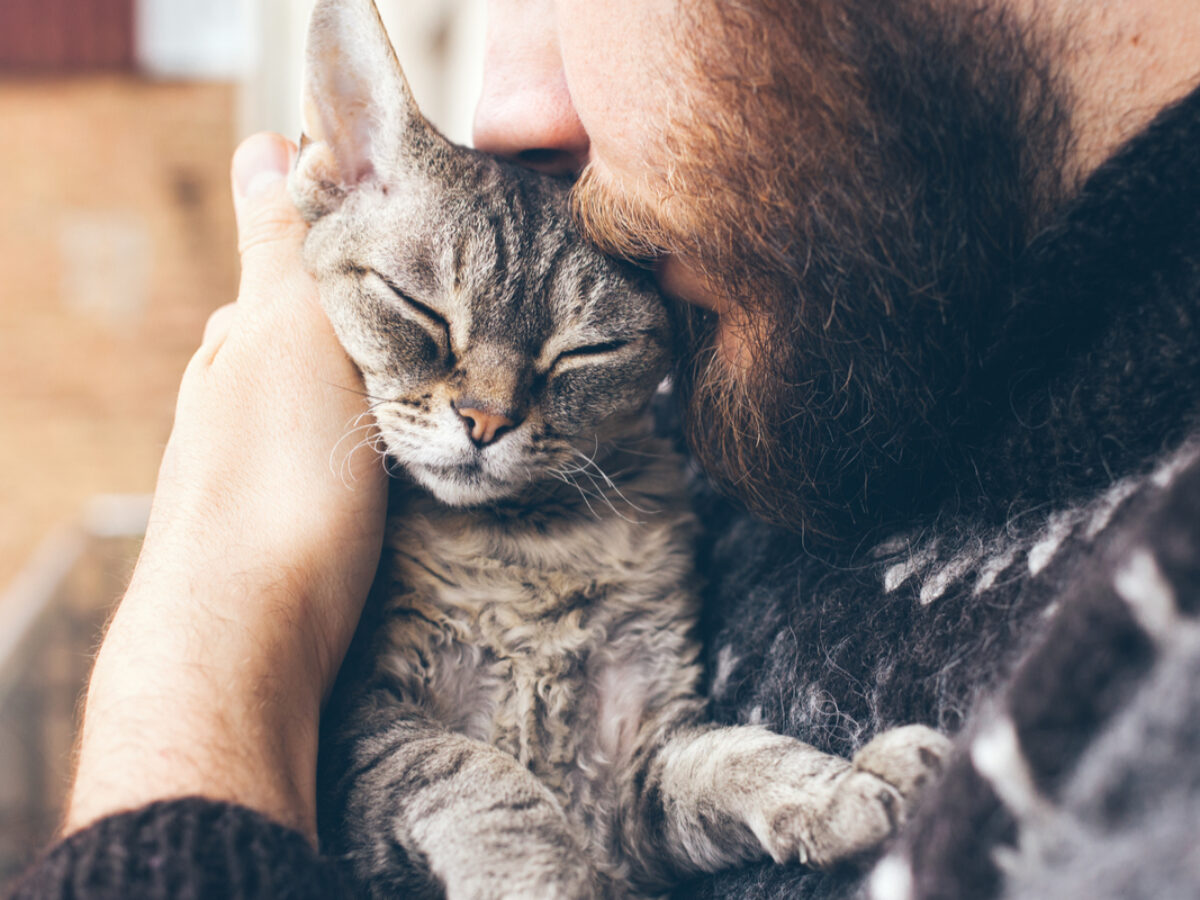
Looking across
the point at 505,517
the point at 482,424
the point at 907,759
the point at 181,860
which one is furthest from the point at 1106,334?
the point at 181,860

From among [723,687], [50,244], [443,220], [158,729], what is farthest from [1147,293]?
[50,244]

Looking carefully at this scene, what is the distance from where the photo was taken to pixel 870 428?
0.96 metres

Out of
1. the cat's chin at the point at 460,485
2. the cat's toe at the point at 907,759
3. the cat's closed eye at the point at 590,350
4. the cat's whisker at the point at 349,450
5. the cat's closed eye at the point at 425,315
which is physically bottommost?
the cat's toe at the point at 907,759

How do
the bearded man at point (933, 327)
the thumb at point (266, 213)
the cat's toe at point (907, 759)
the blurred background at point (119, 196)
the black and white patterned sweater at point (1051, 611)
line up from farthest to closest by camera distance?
the blurred background at point (119, 196)
the thumb at point (266, 213)
the cat's toe at point (907, 759)
the bearded man at point (933, 327)
the black and white patterned sweater at point (1051, 611)

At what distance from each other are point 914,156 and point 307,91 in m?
0.85

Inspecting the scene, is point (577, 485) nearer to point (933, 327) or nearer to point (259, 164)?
point (933, 327)

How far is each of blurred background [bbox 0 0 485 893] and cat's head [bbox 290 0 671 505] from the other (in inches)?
85.6

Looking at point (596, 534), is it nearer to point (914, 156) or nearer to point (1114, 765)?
point (914, 156)

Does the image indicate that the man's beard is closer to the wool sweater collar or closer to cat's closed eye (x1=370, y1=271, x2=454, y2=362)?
the wool sweater collar

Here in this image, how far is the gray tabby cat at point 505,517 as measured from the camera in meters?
1.04

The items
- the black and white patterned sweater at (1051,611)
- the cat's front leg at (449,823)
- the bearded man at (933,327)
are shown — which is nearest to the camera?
the black and white patterned sweater at (1051,611)

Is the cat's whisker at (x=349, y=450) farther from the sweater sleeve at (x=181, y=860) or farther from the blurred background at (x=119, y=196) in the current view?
the blurred background at (x=119, y=196)

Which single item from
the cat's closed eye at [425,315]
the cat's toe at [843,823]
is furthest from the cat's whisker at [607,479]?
the cat's toe at [843,823]

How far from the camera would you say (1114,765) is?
49 centimetres
